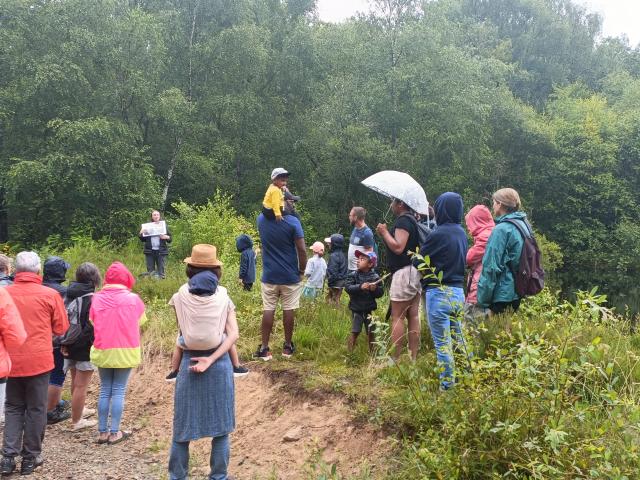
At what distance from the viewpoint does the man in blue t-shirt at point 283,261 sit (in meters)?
5.63

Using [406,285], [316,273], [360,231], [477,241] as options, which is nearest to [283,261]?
[406,285]

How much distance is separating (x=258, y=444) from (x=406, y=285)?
79.0 inches

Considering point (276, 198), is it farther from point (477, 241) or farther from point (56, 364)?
point (56, 364)

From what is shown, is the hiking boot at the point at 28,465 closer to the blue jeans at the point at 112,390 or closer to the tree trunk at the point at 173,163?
Result: the blue jeans at the point at 112,390

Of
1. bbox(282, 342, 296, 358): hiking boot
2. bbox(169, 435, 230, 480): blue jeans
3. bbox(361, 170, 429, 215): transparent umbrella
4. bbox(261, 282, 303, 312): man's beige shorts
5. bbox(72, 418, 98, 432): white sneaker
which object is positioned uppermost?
bbox(361, 170, 429, 215): transparent umbrella

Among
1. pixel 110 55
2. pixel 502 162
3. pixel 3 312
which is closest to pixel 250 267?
pixel 3 312

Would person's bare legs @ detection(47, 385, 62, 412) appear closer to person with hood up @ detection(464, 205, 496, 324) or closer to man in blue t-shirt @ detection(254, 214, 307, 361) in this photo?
man in blue t-shirt @ detection(254, 214, 307, 361)

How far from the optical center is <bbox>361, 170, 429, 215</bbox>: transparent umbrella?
481 centimetres

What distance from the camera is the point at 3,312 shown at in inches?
157

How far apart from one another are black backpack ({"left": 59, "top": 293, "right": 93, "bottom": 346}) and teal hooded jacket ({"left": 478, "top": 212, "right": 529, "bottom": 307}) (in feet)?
12.5

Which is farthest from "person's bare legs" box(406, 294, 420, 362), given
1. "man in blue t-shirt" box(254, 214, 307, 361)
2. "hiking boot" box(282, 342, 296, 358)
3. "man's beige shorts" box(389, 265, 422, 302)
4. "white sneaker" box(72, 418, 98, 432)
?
"white sneaker" box(72, 418, 98, 432)

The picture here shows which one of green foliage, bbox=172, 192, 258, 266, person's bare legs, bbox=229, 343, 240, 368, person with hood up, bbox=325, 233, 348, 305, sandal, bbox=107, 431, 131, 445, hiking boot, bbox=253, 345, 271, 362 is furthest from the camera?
green foliage, bbox=172, 192, 258, 266

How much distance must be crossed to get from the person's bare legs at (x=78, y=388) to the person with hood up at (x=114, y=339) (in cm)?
31

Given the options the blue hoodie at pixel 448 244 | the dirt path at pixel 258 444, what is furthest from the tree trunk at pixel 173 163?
the blue hoodie at pixel 448 244
